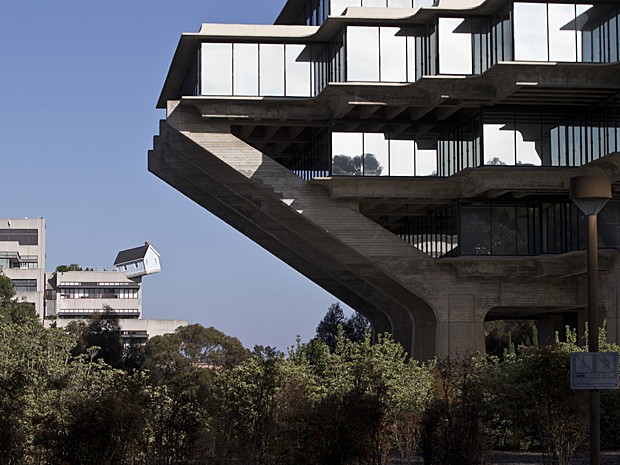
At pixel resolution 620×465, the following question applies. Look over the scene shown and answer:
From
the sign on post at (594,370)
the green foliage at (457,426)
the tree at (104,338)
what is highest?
the tree at (104,338)

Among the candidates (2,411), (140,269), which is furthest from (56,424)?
(140,269)

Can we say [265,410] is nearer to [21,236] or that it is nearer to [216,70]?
[216,70]

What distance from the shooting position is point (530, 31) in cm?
4972

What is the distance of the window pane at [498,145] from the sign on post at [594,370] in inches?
1358

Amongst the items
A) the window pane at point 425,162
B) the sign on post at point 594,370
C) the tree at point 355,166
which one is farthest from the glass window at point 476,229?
the sign on post at point 594,370

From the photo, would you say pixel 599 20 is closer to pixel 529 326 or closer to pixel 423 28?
pixel 423 28

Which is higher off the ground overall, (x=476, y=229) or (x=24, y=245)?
(x=24, y=245)

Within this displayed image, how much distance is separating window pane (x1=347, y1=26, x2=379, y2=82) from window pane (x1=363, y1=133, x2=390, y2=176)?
362cm

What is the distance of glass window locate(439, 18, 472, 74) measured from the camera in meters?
52.0

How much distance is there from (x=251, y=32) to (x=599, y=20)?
15825 mm

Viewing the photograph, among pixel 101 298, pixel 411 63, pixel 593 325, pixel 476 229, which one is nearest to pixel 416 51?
pixel 411 63

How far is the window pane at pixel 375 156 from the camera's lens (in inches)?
2195

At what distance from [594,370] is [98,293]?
471 ft

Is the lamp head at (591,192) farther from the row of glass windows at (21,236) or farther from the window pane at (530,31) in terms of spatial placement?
the row of glass windows at (21,236)
